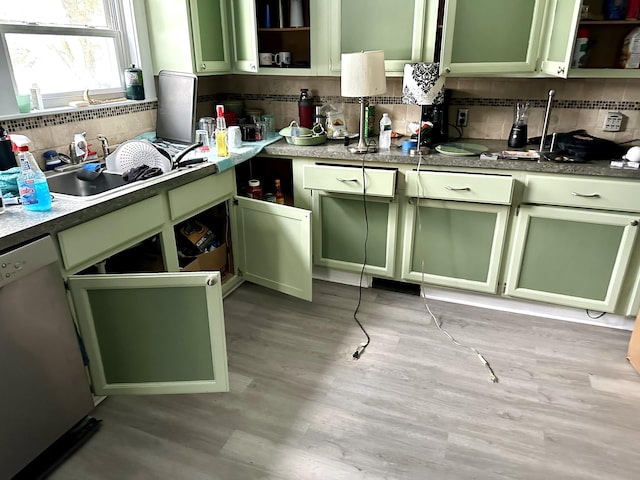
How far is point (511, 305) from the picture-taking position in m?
2.61

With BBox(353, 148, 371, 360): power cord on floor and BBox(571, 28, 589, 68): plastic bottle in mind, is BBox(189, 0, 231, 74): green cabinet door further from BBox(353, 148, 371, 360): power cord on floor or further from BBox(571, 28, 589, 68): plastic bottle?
BBox(571, 28, 589, 68): plastic bottle

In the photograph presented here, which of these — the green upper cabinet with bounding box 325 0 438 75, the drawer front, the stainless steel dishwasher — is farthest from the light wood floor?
the green upper cabinet with bounding box 325 0 438 75

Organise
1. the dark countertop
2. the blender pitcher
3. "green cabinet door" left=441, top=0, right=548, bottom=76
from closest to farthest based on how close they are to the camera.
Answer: the dark countertop → "green cabinet door" left=441, top=0, right=548, bottom=76 → the blender pitcher

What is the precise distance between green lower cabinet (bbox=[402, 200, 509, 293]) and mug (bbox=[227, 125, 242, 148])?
1059 mm

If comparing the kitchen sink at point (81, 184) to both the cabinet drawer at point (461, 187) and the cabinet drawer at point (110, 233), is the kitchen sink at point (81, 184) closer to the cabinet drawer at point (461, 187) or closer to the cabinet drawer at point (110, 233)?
the cabinet drawer at point (110, 233)

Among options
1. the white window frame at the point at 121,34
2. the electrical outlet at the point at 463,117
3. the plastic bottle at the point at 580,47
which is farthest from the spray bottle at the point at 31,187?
the plastic bottle at the point at 580,47

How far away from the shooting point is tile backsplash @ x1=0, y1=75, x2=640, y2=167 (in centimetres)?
224

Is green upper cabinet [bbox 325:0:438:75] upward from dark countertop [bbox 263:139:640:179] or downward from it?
upward

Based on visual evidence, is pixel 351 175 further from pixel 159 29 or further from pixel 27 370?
pixel 27 370

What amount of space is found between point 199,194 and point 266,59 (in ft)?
3.64

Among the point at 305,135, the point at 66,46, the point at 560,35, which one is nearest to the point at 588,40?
the point at 560,35

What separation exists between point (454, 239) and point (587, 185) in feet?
2.24

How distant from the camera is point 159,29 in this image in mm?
2594

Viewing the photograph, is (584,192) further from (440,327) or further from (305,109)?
(305,109)
